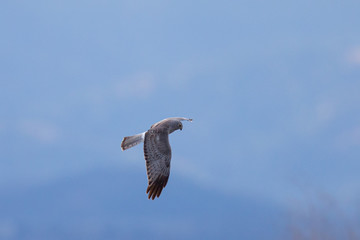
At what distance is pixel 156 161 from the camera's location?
20.1 meters

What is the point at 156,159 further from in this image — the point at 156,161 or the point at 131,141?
the point at 131,141

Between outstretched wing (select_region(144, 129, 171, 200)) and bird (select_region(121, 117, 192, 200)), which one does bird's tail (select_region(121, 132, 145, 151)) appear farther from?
outstretched wing (select_region(144, 129, 171, 200))

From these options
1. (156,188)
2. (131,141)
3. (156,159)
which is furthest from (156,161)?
(131,141)

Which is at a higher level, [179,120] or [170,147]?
[179,120]

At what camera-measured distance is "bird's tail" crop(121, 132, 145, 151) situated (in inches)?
820

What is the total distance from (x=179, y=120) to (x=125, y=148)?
170 centimetres

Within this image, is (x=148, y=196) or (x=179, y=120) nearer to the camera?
(x=148, y=196)

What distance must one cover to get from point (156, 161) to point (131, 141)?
1.25 metres

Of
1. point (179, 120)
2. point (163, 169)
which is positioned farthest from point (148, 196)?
point (179, 120)

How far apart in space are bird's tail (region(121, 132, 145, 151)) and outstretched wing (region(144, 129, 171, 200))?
26.3 inches

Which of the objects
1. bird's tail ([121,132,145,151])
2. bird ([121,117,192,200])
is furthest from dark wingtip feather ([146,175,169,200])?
bird's tail ([121,132,145,151])

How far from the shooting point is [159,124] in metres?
20.8

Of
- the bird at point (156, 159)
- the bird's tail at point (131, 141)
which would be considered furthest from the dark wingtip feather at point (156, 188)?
the bird's tail at point (131, 141)

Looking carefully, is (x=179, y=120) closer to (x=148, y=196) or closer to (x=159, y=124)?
(x=159, y=124)
